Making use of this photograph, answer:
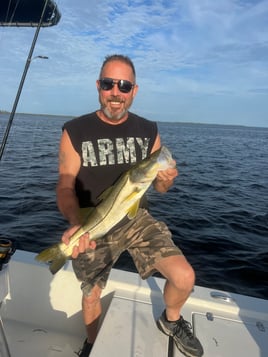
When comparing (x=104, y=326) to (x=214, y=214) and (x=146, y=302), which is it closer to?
(x=146, y=302)

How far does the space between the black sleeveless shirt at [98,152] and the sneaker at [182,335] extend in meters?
1.41

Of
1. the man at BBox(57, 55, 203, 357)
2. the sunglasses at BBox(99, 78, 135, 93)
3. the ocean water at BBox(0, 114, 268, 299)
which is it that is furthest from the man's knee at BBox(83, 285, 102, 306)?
the ocean water at BBox(0, 114, 268, 299)

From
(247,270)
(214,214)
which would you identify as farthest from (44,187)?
(247,270)

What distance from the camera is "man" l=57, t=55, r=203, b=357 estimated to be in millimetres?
3238

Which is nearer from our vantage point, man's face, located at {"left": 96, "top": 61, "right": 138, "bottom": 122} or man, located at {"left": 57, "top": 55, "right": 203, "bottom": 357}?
man, located at {"left": 57, "top": 55, "right": 203, "bottom": 357}

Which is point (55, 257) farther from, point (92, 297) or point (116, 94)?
point (116, 94)

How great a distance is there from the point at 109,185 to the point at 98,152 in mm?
384

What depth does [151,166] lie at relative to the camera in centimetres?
316

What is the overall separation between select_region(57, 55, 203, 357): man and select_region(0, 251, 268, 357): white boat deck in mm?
238

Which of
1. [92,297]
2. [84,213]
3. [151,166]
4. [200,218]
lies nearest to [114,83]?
[151,166]

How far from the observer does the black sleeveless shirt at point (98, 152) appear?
364 cm

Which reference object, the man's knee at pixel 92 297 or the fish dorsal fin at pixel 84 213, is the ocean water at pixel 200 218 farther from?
the fish dorsal fin at pixel 84 213

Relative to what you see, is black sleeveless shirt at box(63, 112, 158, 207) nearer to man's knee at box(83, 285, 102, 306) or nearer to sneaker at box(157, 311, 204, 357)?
man's knee at box(83, 285, 102, 306)

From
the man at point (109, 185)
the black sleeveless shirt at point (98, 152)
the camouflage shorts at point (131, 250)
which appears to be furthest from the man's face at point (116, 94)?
the camouflage shorts at point (131, 250)
